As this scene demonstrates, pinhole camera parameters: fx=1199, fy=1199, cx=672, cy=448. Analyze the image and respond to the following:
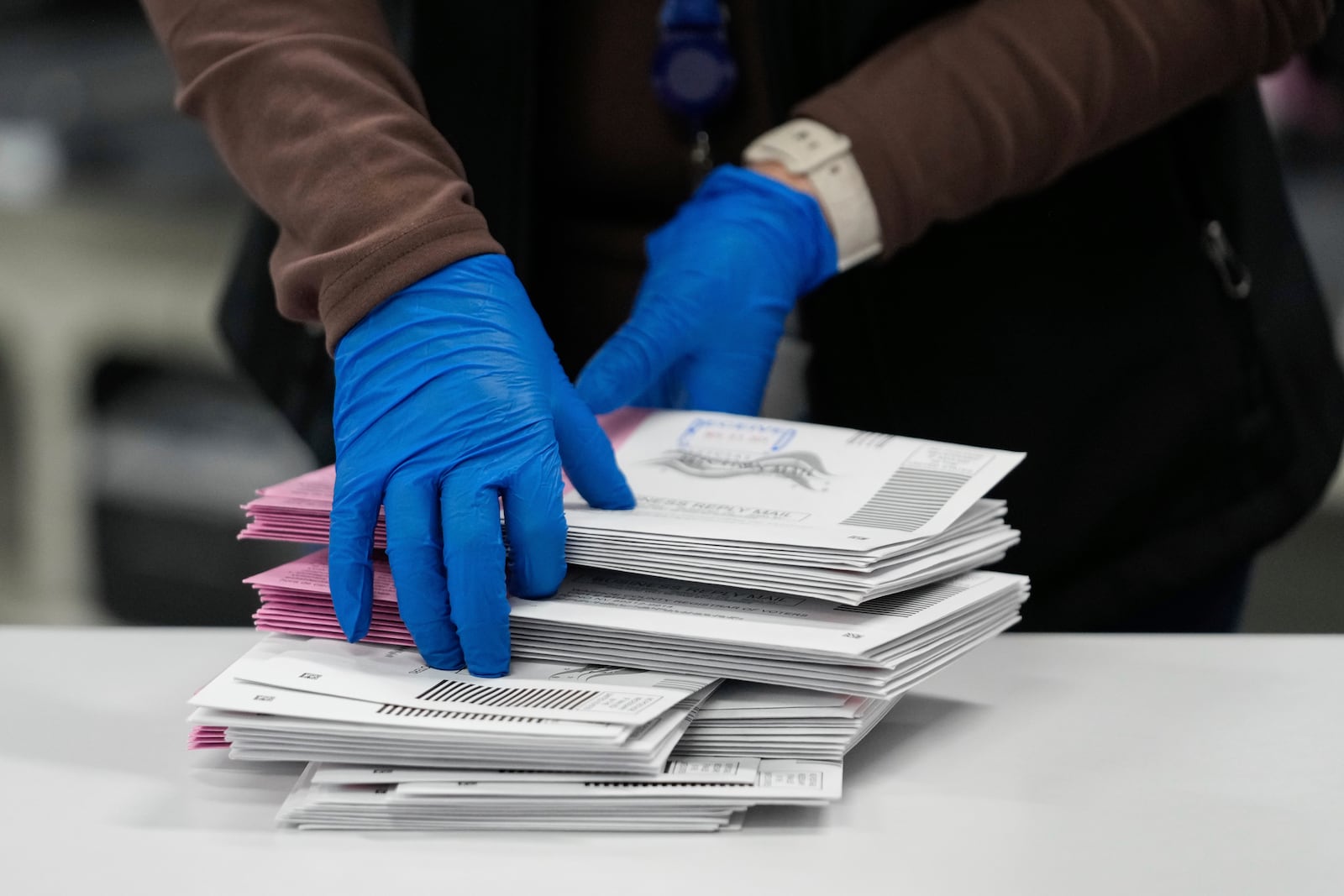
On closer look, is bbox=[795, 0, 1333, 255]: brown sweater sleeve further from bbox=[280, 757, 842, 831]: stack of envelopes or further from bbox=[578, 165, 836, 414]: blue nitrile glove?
bbox=[280, 757, 842, 831]: stack of envelopes

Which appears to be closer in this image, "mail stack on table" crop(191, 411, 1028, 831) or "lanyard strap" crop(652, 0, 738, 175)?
"mail stack on table" crop(191, 411, 1028, 831)

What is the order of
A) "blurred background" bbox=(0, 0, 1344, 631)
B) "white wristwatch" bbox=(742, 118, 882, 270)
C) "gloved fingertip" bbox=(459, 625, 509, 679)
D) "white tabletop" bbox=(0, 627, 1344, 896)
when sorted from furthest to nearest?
"blurred background" bbox=(0, 0, 1344, 631) < "white wristwatch" bbox=(742, 118, 882, 270) < "gloved fingertip" bbox=(459, 625, 509, 679) < "white tabletop" bbox=(0, 627, 1344, 896)

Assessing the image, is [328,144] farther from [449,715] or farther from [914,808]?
[914,808]

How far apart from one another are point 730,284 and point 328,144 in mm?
337

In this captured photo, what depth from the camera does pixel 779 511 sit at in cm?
76

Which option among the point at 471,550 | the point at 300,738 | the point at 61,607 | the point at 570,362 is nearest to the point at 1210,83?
the point at 570,362

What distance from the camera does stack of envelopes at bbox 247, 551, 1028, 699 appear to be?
644 mm

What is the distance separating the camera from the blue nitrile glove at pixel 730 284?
989 mm

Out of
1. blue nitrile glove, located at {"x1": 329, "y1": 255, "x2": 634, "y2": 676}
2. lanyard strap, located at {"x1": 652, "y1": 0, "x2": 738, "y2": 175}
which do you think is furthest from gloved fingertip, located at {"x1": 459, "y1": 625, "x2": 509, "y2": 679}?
lanyard strap, located at {"x1": 652, "y1": 0, "x2": 738, "y2": 175}

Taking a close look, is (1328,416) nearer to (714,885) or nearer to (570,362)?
(570,362)

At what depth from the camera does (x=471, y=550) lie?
677 millimetres

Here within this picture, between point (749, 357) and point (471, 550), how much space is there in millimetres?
408

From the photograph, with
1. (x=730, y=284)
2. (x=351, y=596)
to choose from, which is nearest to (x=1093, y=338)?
(x=730, y=284)

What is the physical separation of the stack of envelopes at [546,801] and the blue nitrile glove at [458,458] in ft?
0.28
